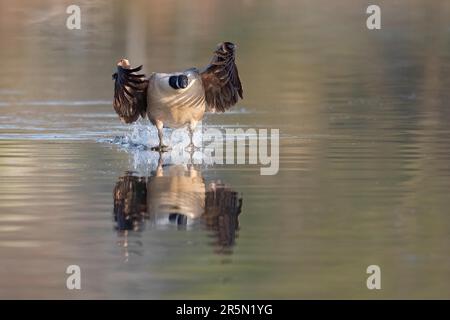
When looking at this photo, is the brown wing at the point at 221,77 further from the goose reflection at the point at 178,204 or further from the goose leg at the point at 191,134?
the goose reflection at the point at 178,204

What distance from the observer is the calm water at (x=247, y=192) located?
31.7ft

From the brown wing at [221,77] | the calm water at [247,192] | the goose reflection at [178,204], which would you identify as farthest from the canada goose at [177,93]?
the goose reflection at [178,204]

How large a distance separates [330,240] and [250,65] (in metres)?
16.1

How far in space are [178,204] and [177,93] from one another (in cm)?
387

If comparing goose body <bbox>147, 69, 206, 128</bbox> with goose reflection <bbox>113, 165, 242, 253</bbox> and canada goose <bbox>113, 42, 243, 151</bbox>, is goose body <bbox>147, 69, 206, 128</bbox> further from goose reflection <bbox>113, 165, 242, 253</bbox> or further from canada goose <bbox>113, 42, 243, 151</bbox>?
goose reflection <bbox>113, 165, 242, 253</bbox>

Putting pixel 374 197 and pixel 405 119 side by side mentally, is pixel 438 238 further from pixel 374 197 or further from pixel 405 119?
pixel 405 119

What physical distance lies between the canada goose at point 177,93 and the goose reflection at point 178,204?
187 centimetres

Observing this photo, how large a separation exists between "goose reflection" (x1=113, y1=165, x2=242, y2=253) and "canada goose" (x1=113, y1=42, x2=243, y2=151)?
6.12 ft

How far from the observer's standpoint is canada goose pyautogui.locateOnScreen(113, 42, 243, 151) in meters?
15.9

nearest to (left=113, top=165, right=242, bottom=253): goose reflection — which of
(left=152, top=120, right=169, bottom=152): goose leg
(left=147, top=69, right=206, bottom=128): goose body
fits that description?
(left=147, top=69, right=206, bottom=128): goose body

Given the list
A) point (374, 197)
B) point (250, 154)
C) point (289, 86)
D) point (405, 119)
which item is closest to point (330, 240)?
point (374, 197)

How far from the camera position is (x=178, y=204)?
12180mm

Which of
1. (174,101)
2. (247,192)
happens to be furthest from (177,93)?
(247,192)

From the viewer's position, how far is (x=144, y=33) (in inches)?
1366
